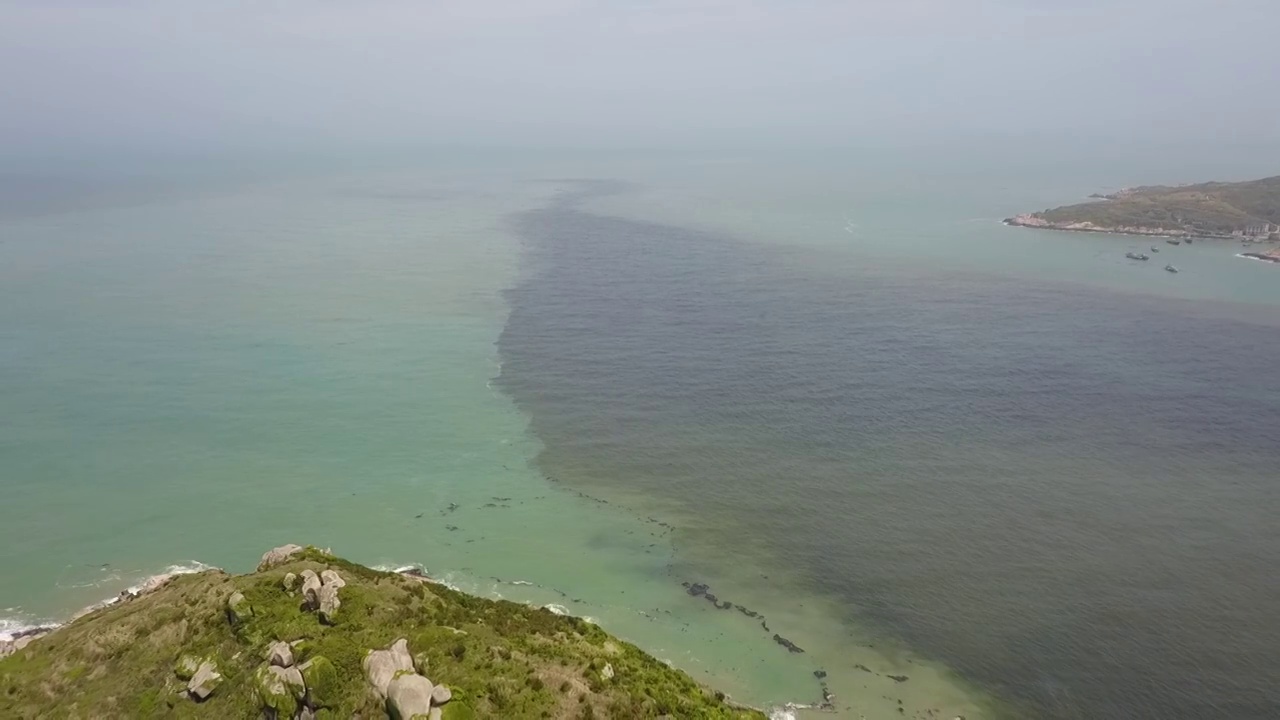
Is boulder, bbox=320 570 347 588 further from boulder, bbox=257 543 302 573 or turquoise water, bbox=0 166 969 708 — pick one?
turquoise water, bbox=0 166 969 708

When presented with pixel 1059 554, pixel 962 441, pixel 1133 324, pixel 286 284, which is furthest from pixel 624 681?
pixel 286 284

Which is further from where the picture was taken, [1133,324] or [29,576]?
[1133,324]

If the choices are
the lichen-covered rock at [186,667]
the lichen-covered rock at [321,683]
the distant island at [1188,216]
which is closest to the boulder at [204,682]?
the lichen-covered rock at [186,667]

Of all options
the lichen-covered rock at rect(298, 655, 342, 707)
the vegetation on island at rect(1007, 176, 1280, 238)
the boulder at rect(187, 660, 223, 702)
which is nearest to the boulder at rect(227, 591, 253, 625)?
the boulder at rect(187, 660, 223, 702)

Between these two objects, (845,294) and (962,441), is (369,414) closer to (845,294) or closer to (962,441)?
(962,441)

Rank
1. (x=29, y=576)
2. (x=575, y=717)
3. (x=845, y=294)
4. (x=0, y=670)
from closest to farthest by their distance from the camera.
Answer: (x=575, y=717) → (x=0, y=670) → (x=29, y=576) → (x=845, y=294)

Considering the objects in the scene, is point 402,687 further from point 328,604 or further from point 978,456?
point 978,456
